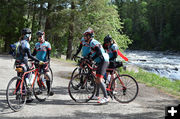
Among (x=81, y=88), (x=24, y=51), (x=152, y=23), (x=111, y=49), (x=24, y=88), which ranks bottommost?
(x=81, y=88)

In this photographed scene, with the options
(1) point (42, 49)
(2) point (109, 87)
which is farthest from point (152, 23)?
(1) point (42, 49)

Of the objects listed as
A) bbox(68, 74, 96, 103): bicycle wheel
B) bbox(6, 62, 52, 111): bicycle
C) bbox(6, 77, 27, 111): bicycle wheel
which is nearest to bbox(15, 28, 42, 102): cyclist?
bbox(6, 62, 52, 111): bicycle

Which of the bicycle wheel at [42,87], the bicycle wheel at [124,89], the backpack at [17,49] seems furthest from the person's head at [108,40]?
the backpack at [17,49]

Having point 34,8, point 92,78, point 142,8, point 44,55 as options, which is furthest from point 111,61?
point 142,8

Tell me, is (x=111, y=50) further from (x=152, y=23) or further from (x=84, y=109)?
(x=152, y=23)

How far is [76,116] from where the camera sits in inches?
193

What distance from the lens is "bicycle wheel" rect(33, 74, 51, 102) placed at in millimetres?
5832

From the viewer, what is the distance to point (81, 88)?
20.6 ft

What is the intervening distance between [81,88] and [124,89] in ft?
4.05

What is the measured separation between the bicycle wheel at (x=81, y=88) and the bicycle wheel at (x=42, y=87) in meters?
0.67

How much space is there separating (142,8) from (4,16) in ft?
223

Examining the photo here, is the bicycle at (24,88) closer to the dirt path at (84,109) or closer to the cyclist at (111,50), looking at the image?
the dirt path at (84,109)

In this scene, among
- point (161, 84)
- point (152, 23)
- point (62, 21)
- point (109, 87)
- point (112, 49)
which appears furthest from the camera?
point (152, 23)

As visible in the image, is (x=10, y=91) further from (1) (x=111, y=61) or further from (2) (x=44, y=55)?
(1) (x=111, y=61)
